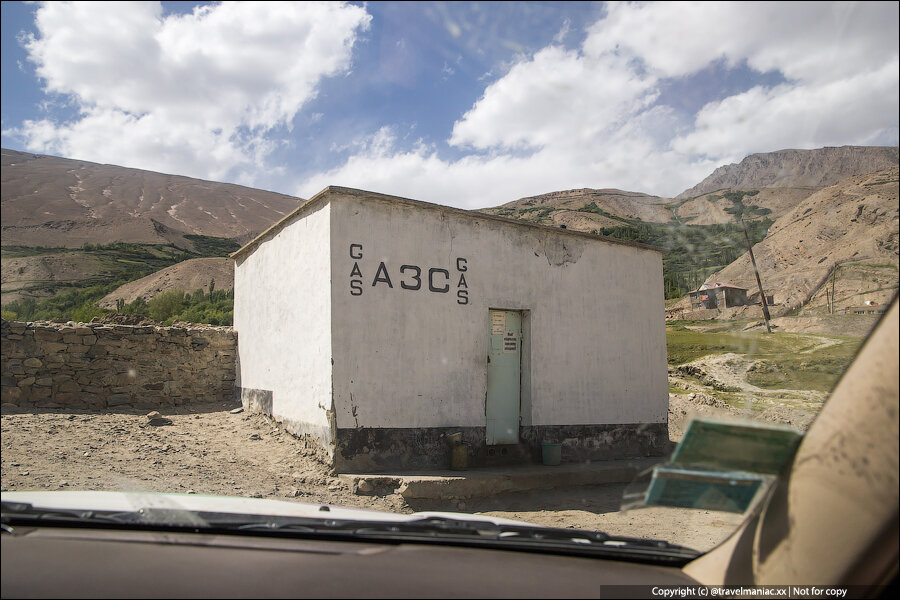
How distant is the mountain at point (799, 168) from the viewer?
7.61ft

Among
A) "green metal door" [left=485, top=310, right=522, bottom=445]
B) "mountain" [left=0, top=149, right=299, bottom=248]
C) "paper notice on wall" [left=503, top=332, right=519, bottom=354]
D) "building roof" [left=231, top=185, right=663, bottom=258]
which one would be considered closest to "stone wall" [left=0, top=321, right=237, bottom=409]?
"mountain" [left=0, top=149, right=299, bottom=248]

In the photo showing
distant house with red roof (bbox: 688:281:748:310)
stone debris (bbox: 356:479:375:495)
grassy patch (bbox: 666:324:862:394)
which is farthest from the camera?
stone debris (bbox: 356:479:375:495)

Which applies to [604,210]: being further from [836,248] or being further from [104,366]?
[104,366]

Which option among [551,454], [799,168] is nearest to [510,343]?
[551,454]

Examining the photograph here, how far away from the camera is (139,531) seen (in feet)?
5.87

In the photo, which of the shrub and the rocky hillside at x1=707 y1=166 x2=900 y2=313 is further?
the shrub

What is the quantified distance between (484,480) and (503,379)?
193 centimetres

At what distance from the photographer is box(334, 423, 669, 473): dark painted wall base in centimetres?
719

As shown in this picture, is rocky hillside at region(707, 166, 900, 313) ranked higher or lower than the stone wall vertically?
higher

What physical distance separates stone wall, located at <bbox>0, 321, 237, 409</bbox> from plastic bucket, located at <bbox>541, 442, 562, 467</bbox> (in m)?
5.76

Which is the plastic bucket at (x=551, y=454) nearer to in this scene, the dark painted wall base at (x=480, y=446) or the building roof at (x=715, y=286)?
the dark painted wall base at (x=480, y=446)

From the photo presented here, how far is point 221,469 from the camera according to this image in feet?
21.4

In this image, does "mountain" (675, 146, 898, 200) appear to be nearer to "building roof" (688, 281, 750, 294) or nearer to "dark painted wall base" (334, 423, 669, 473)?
"building roof" (688, 281, 750, 294)

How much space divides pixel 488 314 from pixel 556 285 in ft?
5.15
